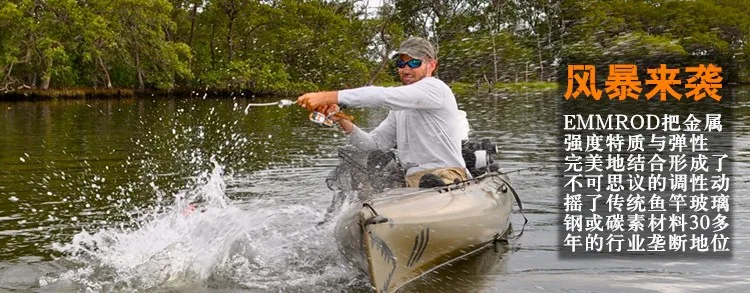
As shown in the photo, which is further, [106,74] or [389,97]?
A: [106,74]

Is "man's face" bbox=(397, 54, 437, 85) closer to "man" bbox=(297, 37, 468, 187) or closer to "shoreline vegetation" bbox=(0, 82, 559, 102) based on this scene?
"man" bbox=(297, 37, 468, 187)

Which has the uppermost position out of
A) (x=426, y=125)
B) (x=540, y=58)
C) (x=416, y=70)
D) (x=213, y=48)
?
(x=213, y=48)

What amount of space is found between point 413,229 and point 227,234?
2113mm

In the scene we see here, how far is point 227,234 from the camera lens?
743 cm

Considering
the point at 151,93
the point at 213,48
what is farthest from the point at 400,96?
the point at 213,48

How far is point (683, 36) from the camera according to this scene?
71875 millimetres

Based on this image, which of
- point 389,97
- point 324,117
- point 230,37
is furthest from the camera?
point 230,37

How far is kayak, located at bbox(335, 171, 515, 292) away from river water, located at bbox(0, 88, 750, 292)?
1.05 feet

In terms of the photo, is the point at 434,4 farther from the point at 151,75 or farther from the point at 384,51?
the point at 151,75

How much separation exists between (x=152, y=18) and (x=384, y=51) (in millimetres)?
20759

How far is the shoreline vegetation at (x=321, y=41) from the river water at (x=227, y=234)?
96.1 ft

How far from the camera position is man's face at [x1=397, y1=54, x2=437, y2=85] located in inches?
282

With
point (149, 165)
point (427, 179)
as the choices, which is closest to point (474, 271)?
point (427, 179)

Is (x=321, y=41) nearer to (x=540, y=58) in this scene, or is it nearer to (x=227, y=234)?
(x=540, y=58)
